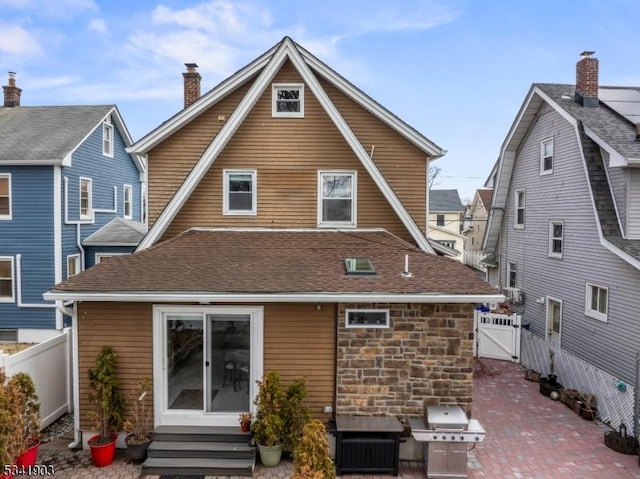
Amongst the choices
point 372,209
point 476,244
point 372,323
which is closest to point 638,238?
point 372,209

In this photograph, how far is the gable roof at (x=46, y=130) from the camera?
53.2 feet

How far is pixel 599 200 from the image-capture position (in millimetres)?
11375

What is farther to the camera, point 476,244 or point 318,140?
point 476,244

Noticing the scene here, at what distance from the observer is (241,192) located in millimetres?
11109

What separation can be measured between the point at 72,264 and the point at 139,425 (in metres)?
12.1

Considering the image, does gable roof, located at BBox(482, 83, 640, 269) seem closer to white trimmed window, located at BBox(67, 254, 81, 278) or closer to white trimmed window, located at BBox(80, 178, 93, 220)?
white trimmed window, located at BBox(80, 178, 93, 220)

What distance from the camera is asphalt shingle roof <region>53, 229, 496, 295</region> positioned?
7922mm

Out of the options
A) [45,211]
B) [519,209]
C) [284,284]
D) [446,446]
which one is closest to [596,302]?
[519,209]

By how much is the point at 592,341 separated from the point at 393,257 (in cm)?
692

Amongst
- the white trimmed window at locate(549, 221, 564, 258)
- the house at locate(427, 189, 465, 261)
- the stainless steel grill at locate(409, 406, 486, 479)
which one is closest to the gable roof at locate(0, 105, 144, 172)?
the stainless steel grill at locate(409, 406, 486, 479)

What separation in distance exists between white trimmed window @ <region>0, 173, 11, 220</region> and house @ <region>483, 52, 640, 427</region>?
65.3 feet

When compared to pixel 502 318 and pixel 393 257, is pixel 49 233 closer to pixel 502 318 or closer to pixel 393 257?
pixel 393 257

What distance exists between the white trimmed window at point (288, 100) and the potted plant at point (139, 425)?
724 centimetres

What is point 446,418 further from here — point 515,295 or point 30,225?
point 30,225
